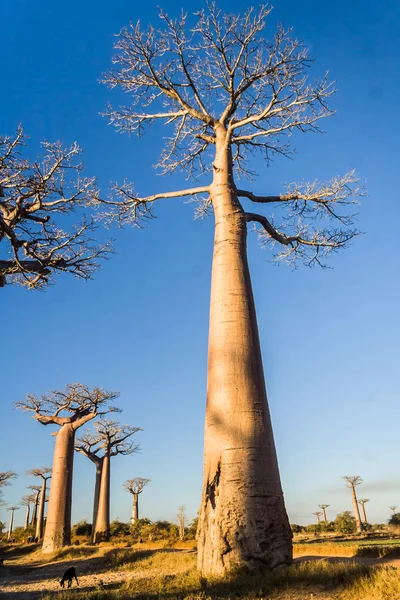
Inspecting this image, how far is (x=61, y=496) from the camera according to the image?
1517 cm

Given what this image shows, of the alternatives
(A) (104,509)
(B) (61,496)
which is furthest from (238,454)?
(A) (104,509)

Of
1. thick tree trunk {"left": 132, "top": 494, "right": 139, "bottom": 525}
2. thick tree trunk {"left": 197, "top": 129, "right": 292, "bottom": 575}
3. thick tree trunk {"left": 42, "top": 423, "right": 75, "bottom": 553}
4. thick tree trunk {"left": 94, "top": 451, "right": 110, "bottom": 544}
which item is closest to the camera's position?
thick tree trunk {"left": 197, "top": 129, "right": 292, "bottom": 575}

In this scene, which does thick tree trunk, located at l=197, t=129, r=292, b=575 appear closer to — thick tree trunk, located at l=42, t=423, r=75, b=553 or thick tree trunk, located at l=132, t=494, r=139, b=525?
thick tree trunk, located at l=42, t=423, r=75, b=553

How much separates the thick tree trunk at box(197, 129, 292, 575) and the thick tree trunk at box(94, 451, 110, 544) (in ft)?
60.7

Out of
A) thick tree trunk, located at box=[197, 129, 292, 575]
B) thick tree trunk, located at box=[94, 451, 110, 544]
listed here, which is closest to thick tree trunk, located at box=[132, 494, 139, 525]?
thick tree trunk, located at box=[94, 451, 110, 544]

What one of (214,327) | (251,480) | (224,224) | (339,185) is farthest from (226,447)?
(339,185)

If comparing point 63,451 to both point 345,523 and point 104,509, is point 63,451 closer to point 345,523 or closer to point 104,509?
point 104,509

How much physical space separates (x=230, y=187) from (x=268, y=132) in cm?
189

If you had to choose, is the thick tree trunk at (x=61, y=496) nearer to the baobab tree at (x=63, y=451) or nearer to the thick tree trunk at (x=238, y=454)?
the baobab tree at (x=63, y=451)

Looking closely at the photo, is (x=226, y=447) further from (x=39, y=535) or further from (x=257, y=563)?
(x=39, y=535)

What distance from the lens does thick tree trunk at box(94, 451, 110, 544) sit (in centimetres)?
2109

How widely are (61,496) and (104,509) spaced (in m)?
7.45

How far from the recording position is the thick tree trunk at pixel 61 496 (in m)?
14.7

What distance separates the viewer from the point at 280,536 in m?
4.53
